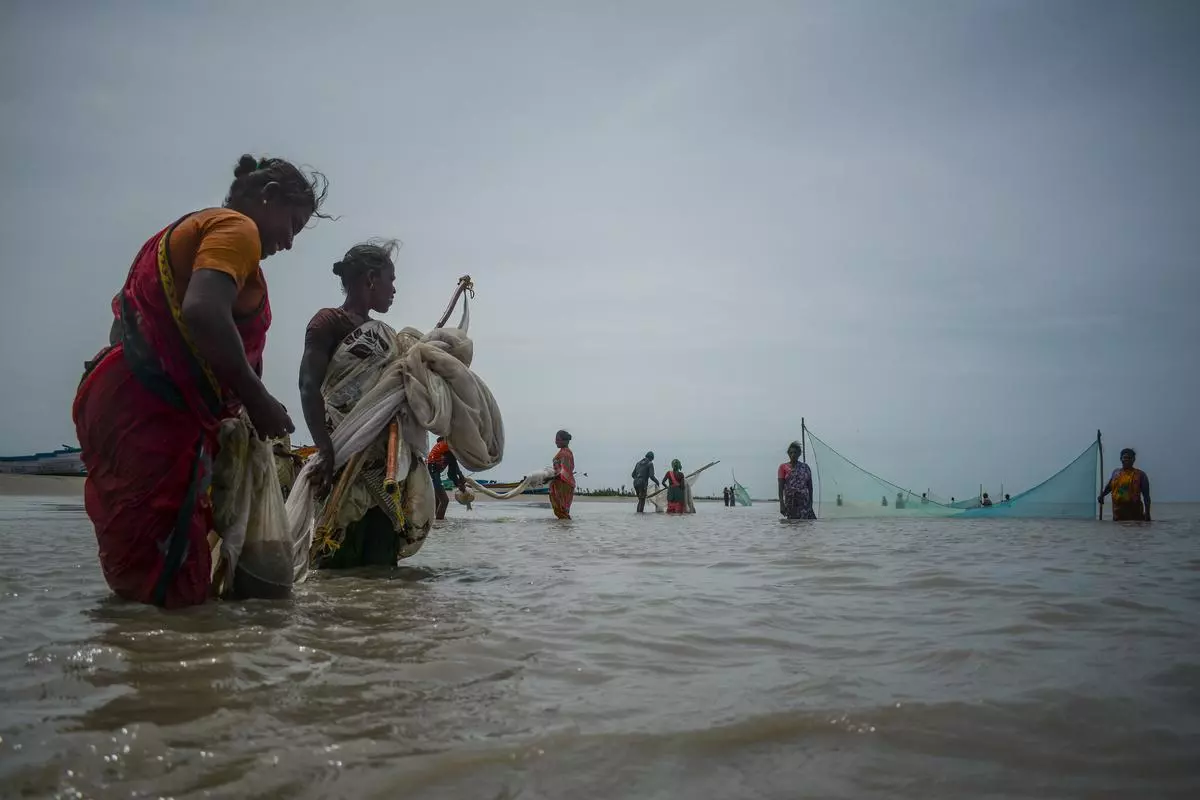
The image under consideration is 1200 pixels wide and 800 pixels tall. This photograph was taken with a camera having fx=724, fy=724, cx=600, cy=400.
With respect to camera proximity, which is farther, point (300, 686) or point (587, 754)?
point (300, 686)

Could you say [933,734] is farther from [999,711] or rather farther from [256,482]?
[256,482]

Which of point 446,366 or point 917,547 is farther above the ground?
point 446,366

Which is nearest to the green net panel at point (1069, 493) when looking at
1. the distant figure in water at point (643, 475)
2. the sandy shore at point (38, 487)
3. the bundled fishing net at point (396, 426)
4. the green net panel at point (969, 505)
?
the green net panel at point (969, 505)

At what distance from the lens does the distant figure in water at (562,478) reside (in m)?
14.2

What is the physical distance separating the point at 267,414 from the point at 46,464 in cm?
3495

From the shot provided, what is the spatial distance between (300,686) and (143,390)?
1.41m

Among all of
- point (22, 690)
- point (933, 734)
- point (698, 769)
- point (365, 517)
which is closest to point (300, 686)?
point (22, 690)

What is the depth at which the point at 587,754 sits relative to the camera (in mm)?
1314

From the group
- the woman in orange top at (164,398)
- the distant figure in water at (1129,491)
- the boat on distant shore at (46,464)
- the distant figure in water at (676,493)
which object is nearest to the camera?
the woman in orange top at (164,398)

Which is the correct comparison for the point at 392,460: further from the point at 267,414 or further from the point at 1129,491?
the point at 1129,491

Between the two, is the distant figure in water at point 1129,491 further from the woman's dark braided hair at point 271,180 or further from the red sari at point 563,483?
the woman's dark braided hair at point 271,180

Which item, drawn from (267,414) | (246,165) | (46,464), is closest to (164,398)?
(267,414)

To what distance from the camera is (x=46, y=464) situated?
98.1 ft

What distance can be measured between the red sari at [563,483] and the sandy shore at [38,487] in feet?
52.1
